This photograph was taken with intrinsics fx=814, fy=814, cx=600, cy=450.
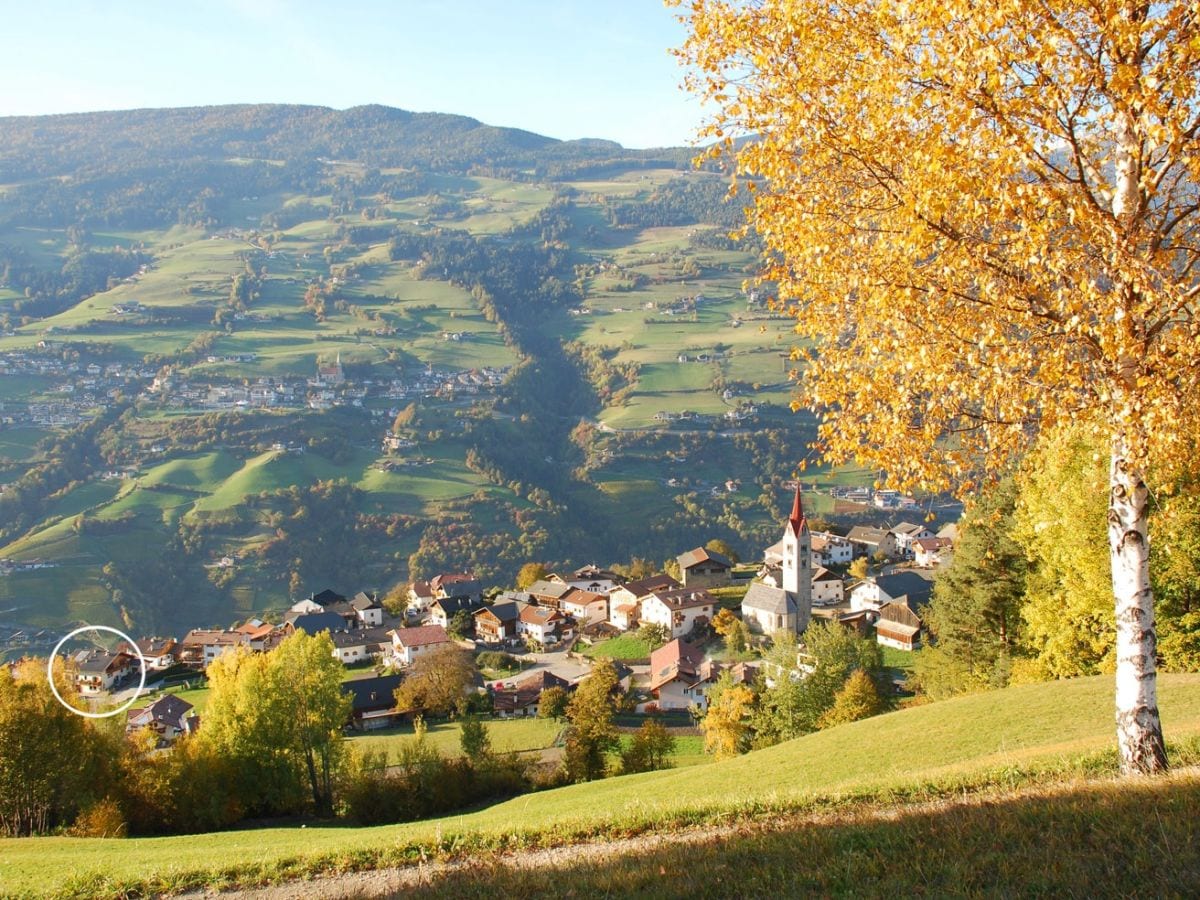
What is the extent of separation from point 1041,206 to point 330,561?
4402 inches

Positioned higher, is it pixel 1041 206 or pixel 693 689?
pixel 1041 206

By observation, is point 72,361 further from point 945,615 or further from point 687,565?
point 945,615

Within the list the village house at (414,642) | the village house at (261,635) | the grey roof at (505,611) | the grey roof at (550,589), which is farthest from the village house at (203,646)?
the grey roof at (550,589)

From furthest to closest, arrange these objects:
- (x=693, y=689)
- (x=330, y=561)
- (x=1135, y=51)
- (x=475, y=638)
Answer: (x=330, y=561)
(x=475, y=638)
(x=693, y=689)
(x=1135, y=51)

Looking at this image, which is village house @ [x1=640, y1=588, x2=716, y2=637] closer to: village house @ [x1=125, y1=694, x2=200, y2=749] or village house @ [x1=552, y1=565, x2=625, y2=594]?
village house @ [x1=552, y1=565, x2=625, y2=594]

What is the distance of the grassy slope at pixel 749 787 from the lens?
9.49 meters

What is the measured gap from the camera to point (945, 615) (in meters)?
27.9

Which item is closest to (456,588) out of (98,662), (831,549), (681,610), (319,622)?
(319,622)

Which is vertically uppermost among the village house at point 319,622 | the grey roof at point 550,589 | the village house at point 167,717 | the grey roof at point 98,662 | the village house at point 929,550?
the village house at point 167,717

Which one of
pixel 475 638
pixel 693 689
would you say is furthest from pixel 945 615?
pixel 475 638

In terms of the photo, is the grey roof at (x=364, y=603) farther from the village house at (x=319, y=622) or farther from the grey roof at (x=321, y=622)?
the grey roof at (x=321, y=622)

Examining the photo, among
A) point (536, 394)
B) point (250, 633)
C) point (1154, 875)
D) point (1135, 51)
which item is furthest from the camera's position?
point (536, 394)

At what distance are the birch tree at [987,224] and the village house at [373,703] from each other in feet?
148

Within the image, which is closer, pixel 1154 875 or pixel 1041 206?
pixel 1154 875
